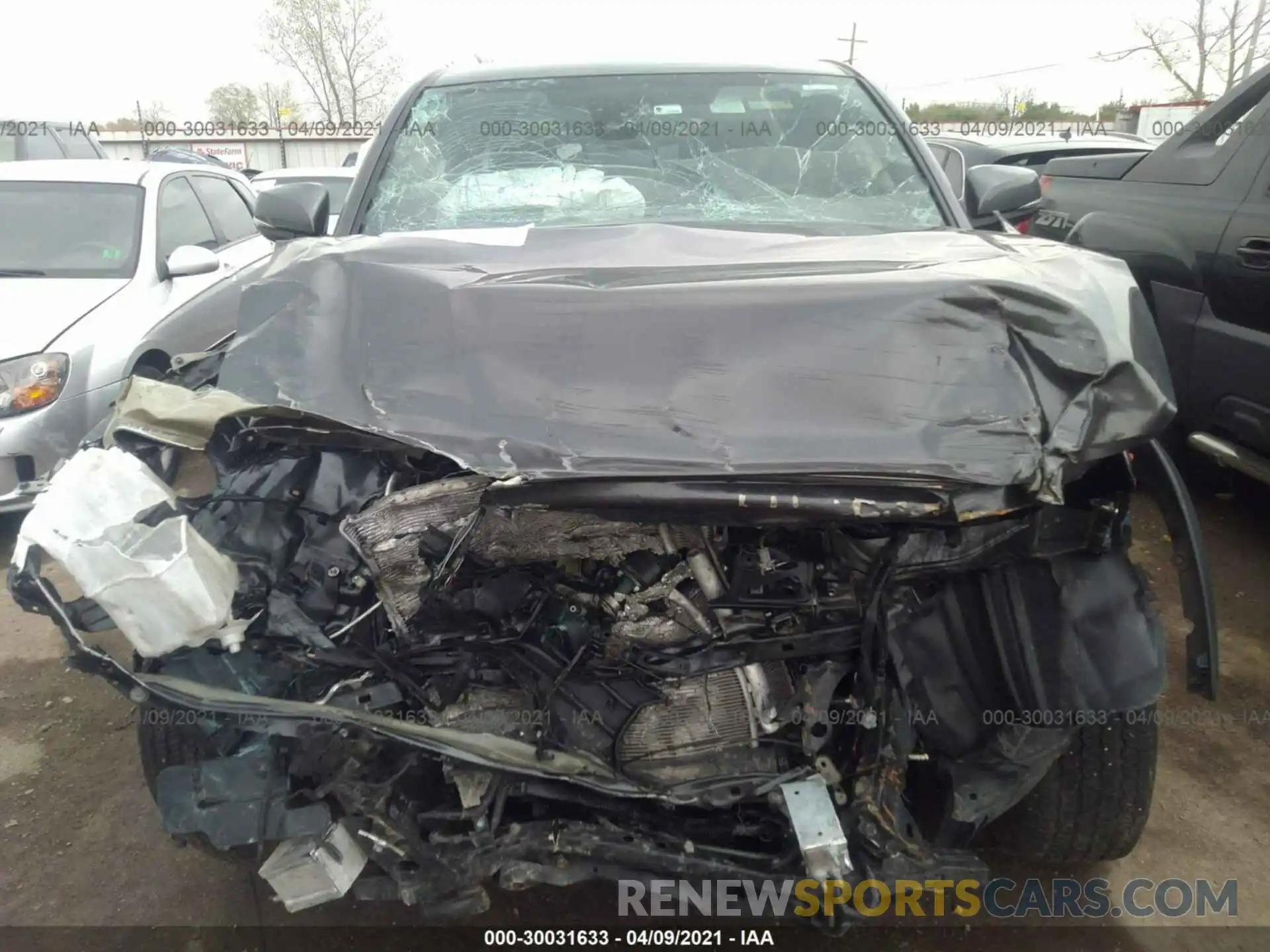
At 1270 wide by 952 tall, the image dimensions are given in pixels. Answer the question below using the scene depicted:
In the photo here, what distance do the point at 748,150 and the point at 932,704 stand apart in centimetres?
190

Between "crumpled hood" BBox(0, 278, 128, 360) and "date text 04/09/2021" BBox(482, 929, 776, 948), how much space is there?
11.4 feet

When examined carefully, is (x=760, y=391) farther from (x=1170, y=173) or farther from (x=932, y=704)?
(x=1170, y=173)

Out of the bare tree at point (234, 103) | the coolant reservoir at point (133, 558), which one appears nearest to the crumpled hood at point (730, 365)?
the coolant reservoir at point (133, 558)

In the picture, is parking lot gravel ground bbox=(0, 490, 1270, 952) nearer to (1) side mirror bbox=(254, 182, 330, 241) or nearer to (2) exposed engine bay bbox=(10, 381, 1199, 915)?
(2) exposed engine bay bbox=(10, 381, 1199, 915)

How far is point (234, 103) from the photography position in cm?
3703

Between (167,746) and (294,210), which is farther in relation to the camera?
(294,210)

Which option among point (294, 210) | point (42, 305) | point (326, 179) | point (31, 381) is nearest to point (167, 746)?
point (294, 210)

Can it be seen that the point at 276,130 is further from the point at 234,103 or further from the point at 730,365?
the point at 730,365

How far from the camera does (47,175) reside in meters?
5.20

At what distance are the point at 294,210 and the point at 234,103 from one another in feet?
132

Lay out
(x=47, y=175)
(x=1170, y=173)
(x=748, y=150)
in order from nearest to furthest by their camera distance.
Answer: (x=748, y=150), (x=1170, y=173), (x=47, y=175)

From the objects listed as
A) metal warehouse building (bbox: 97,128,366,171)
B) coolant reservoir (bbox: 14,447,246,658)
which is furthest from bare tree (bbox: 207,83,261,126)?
coolant reservoir (bbox: 14,447,246,658)

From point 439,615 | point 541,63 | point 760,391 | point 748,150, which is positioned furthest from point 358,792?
point 541,63

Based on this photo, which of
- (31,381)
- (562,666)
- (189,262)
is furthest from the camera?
(189,262)
